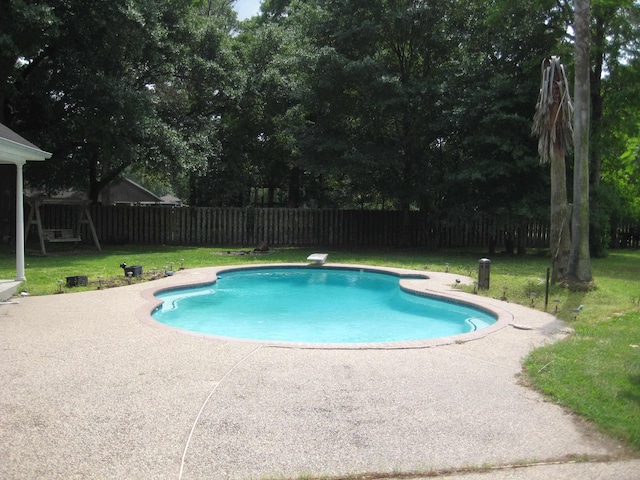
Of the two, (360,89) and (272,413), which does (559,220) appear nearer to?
(272,413)

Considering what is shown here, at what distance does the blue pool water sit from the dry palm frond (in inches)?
156

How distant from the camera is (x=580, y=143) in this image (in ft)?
30.7

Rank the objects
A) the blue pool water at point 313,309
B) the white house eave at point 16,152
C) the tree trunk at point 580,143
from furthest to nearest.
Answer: the tree trunk at point 580,143 < the blue pool water at point 313,309 < the white house eave at point 16,152

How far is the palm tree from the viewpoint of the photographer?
9812 mm

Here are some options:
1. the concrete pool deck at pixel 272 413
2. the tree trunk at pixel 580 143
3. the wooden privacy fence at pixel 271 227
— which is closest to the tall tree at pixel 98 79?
the wooden privacy fence at pixel 271 227

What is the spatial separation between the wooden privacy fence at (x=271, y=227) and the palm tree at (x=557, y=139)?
8943 mm

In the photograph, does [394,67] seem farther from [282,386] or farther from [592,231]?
[282,386]

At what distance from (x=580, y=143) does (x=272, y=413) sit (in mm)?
8209

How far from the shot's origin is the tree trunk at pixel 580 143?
9.34m

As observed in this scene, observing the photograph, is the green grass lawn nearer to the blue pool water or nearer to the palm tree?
the palm tree

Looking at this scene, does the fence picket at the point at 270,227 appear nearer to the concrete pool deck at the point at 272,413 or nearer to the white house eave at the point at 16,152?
the white house eave at the point at 16,152

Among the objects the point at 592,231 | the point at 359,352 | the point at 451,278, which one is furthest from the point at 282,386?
the point at 592,231

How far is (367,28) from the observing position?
55.7 ft

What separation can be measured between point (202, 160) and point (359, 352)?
13.7m
